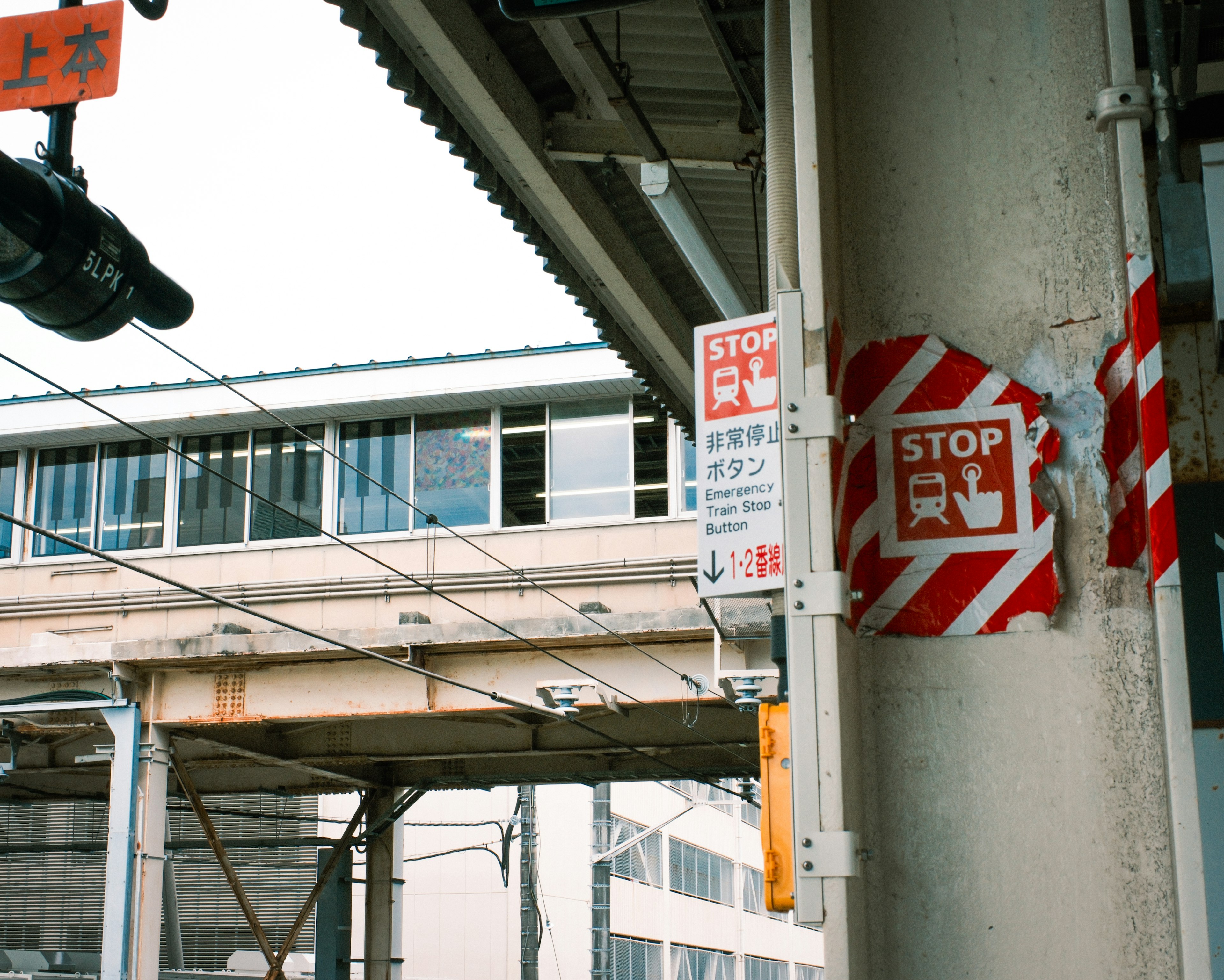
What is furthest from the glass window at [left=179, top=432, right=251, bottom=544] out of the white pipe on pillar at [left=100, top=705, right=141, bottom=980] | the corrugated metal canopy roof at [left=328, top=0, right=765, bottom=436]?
the corrugated metal canopy roof at [left=328, top=0, right=765, bottom=436]

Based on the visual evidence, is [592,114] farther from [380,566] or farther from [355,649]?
[380,566]

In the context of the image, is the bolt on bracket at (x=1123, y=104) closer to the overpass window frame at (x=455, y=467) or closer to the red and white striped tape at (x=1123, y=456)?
the red and white striped tape at (x=1123, y=456)

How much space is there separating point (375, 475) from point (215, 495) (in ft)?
8.27

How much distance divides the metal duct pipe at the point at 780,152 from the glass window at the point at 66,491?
64.9 feet

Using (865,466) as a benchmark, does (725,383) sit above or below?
above

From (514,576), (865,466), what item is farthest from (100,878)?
(865,466)

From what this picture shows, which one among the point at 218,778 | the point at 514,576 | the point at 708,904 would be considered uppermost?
the point at 514,576

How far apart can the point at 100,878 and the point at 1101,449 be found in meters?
29.7

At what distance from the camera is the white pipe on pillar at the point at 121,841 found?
47.4 ft

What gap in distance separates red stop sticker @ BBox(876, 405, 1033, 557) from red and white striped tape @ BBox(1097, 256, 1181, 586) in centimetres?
24

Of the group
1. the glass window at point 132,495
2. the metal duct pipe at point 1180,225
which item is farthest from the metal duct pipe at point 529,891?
the metal duct pipe at point 1180,225

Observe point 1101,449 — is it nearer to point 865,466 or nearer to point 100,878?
point 865,466

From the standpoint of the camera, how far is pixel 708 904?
131 feet

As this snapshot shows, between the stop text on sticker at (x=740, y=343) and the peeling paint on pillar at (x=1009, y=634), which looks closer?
the peeling paint on pillar at (x=1009, y=634)
